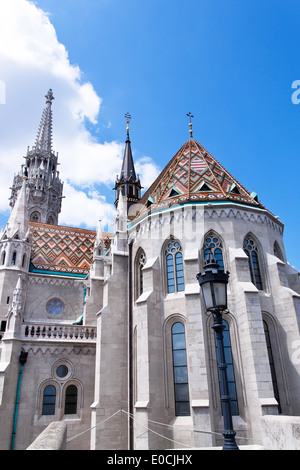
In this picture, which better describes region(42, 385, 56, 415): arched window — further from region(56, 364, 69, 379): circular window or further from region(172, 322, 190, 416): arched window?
region(172, 322, 190, 416): arched window

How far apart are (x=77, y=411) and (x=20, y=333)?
5426 mm

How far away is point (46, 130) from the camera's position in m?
52.1

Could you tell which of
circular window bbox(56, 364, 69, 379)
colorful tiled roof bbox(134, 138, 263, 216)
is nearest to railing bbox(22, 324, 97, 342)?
circular window bbox(56, 364, 69, 379)

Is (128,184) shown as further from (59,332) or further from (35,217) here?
(59,332)

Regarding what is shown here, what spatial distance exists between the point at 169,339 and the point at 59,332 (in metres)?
7.39

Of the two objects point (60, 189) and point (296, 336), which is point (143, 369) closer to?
point (296, 336)

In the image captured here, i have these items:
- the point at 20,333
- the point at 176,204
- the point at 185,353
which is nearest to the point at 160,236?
the point at 176,204

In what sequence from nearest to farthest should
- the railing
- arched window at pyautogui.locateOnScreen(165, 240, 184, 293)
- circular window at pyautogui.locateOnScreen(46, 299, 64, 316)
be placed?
arched window at pyautogui.locateOnScreen(165, 240, 184, 293)
the railing
circular window at pyautogui.locateOnScreen(46, 299, 64, 316)

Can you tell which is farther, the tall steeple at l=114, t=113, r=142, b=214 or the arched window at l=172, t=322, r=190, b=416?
the tall steeple at l=114, t=113, r=142, b=214

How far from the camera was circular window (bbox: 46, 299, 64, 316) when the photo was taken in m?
25.4

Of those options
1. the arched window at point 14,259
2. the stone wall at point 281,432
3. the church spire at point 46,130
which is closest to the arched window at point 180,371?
the stone wall at point 281,432

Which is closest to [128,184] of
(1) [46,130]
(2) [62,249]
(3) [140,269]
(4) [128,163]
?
(4) [128,163]

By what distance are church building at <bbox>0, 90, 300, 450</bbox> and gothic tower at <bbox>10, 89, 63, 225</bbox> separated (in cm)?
2211

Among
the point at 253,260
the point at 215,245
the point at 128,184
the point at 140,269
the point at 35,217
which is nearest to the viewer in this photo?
the point at 215,245
